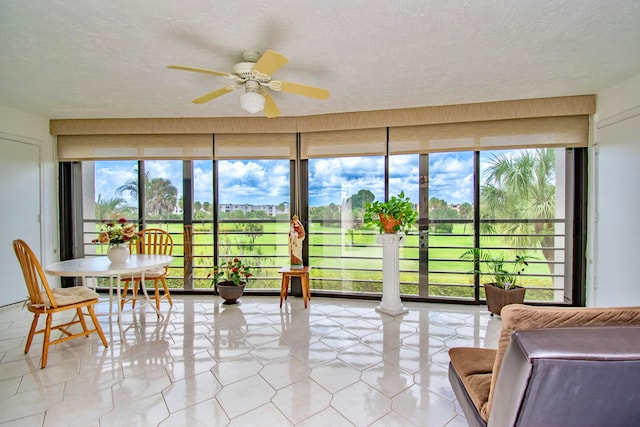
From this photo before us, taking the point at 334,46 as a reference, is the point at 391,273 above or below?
below

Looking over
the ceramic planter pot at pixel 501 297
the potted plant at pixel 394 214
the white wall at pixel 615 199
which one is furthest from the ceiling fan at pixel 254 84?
the white wall at pixel 615 199

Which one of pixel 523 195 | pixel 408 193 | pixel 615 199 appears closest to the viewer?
pixel 615 199

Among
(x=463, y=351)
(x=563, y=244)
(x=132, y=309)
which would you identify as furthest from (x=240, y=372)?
(x=563, y=244)

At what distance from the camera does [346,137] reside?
12.4 feet

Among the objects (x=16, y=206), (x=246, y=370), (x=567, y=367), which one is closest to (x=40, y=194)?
(x=16, y=206)

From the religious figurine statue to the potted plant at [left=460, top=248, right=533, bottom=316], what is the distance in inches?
75.9

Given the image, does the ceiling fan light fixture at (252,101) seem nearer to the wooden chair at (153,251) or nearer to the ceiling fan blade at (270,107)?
the ceiling fan blade at (270,107)

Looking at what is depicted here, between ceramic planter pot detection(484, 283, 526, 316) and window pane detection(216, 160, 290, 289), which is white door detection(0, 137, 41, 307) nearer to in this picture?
window pane detection(216, 160, 290, 289)

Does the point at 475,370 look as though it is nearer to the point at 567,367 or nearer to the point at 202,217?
the point at 567,367

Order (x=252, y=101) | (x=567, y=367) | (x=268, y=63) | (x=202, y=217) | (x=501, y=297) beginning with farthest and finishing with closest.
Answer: (x=202, y=217), (x=501, y=297), (x=252, y=101), (x=268, y=63), (x=567, y=367)

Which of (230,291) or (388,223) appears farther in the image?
(230,291)

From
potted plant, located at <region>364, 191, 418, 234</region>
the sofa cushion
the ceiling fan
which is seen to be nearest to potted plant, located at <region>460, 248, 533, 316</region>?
potted plant, located at <region>364, 191, 418, 234</region>

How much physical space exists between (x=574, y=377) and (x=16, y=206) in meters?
5.25

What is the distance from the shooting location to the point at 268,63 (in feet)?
6.02
